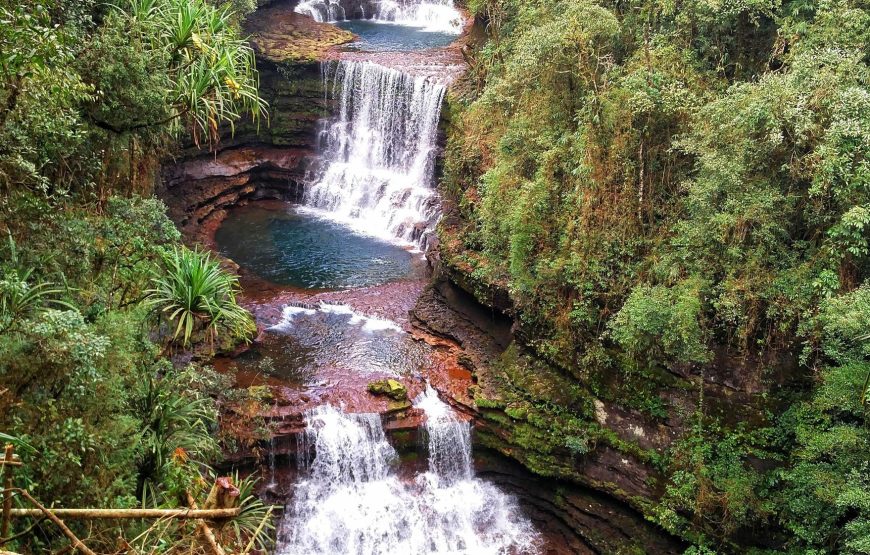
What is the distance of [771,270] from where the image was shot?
34.3ft

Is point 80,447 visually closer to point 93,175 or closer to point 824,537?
point 93,175

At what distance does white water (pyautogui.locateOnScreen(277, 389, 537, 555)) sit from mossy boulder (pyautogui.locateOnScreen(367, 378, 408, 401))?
0.49 meters

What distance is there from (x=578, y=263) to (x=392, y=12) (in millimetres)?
23672

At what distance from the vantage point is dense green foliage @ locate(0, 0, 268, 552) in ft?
19.5

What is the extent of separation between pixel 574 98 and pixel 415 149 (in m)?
10.2

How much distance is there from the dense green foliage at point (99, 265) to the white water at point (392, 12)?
21339 mm

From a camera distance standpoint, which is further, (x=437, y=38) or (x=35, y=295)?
(x=437, y=38)

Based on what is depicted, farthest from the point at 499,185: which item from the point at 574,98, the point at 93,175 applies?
the point at 93,175

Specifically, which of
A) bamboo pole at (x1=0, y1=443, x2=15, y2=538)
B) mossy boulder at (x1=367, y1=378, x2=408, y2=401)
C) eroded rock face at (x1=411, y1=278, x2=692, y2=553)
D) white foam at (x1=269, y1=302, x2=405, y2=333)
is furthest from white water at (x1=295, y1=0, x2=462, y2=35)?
bamboo pole at (x1=0, y1=443, x2=15, y2=538)

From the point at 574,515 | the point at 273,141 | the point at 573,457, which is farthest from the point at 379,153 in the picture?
the point at 574,515

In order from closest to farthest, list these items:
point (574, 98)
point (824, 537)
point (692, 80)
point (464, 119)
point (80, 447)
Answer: point (80, 447), point (824, 537), point (692, 80), point (574, 98), point (464, 119)

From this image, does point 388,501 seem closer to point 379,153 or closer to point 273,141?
point 379,153

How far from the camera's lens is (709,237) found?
35.8 ft

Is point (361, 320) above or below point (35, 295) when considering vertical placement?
below
